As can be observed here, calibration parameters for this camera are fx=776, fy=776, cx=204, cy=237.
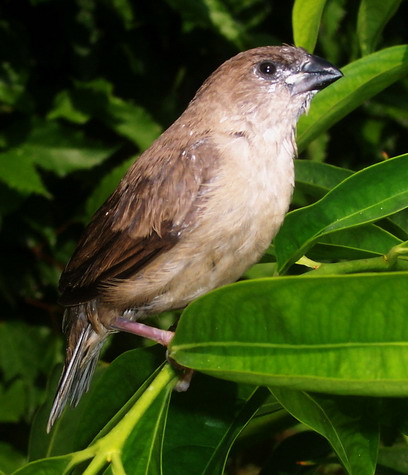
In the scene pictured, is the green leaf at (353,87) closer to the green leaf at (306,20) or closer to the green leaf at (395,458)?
the green leaf at (306,20)

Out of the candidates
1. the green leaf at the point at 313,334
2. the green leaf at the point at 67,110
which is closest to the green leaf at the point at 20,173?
the green leaf at the point at 67,110

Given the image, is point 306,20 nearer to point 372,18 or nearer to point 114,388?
point 372,18

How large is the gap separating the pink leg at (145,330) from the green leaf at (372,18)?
3.49 ft

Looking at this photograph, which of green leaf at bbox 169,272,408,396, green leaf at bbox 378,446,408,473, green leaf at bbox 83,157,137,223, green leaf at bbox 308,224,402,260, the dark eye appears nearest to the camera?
green leaf at bbox 169,272,408,396

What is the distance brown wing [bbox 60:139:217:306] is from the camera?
7.85 feet

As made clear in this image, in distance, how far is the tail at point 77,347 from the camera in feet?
8.93

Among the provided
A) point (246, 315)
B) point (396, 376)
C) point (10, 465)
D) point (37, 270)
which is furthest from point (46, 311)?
point (396, 376)

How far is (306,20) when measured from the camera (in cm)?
226

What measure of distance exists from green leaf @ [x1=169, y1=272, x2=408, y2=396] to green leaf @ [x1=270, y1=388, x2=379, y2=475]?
0.19 metres

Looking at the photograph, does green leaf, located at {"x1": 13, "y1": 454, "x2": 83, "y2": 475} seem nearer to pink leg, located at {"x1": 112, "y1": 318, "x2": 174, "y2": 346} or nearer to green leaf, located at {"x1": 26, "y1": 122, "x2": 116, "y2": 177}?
pink leg, located at {"x1": 112, "y1": 318, "x2": 174, "y2": 346}

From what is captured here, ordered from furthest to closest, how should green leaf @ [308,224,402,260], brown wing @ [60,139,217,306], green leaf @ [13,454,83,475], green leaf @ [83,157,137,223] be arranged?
1. green leaf @ [83,157,137,223]
2. brown wing @ [60,139,217,306]
3. green leaf @ [308,224,402,260]
4. green leaf @ [13,454,83,475]

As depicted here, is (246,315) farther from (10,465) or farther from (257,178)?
(10,465)

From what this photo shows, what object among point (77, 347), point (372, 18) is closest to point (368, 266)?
point (372, 18)

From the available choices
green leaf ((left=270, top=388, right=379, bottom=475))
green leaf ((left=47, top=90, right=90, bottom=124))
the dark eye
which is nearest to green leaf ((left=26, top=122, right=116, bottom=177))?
green leaf ((left=47, top=90, right=90, bottom=124))
